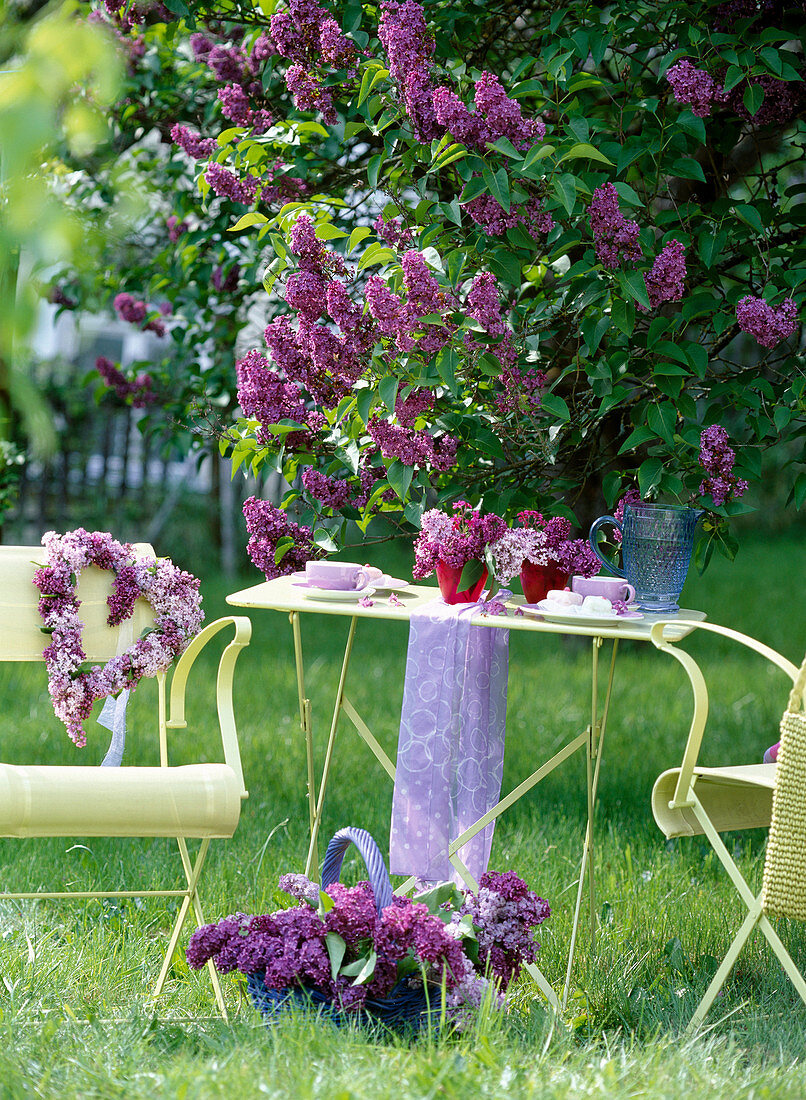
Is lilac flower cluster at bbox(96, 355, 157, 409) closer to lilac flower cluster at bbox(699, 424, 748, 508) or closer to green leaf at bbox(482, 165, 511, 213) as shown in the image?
green leaf at bbox(482, 165, 511, 213)

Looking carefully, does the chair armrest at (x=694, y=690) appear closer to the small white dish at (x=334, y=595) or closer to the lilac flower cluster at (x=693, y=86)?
the small white dish at (x=334, y=595)

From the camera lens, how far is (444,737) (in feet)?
7.86

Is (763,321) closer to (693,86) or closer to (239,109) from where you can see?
(693,86)

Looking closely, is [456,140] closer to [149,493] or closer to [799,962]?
[799,962]

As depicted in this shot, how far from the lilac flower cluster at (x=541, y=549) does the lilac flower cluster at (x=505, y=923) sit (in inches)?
24.7

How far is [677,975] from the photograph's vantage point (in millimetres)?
2529

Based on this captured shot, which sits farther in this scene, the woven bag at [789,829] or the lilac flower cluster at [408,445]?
the lilac flower cluster at [408,445]

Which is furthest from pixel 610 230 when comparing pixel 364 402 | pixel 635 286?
pixel 364 402

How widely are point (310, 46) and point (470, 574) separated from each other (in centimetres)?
124

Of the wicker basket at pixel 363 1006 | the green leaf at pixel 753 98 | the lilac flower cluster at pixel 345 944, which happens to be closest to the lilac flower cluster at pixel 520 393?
the green leaf at pixel 753 98

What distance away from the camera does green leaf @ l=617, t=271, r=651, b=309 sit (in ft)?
7.21

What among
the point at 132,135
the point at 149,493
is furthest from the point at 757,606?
the point at 132,135

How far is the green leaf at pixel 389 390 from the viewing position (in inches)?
87.7

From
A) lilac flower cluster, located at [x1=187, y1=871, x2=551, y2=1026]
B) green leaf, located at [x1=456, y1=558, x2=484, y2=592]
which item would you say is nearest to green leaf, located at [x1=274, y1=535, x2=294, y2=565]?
green leaf, located at [x1=456, y1=558, x2=484, y2=592]
